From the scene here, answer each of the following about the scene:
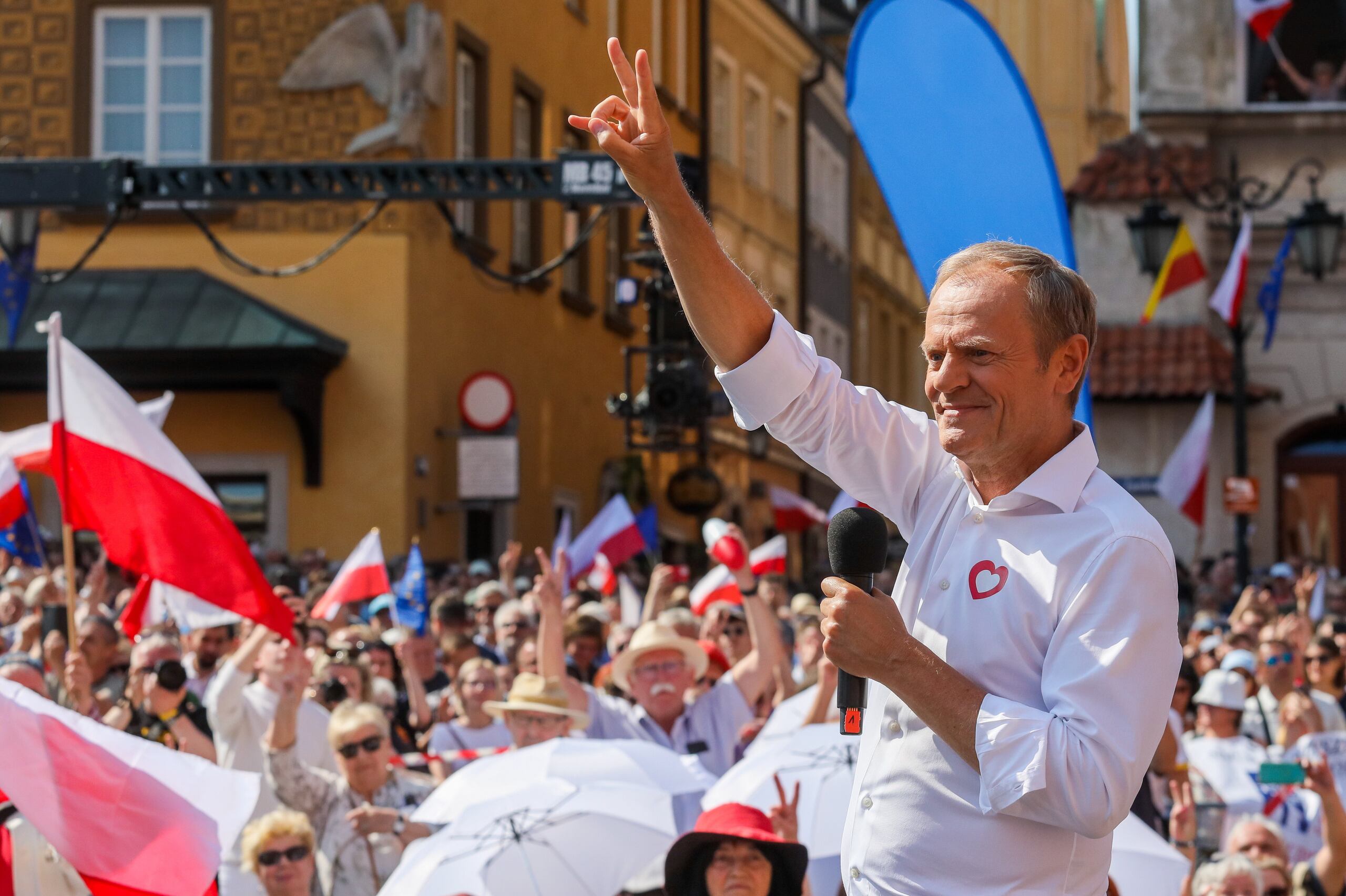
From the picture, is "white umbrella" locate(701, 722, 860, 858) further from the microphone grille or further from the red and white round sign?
the red and white round sign

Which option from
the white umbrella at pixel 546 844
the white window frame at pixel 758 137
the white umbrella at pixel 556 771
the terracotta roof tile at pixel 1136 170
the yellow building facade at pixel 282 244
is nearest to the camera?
the white umbrella at pixel 546 844

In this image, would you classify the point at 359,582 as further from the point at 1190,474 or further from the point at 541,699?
the point at 1190,474

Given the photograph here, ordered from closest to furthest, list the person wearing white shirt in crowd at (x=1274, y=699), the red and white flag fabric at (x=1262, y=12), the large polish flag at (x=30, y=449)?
Result: the person wearing white shirt in crowd at (x=1274, y=699), the large polish flag at (x=30, y=449), the red and white flag fabric at (x=1262, y=12)

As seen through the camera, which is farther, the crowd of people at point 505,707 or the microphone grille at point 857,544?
the crowd of people at point 505,707

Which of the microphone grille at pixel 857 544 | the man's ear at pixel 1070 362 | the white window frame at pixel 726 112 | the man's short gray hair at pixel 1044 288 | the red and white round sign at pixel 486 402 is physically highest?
the white window frame at pixel 726 112

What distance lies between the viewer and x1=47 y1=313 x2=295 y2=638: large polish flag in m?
8.23

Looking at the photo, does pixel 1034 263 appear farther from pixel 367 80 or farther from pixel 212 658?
pixel 367 80

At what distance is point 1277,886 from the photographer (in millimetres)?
7328

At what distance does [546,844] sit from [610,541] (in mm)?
10677

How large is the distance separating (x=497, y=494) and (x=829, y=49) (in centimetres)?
2337

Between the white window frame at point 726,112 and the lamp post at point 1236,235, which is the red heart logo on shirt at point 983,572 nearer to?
the lamp post at point 1236,235

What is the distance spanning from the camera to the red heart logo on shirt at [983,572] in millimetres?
3145

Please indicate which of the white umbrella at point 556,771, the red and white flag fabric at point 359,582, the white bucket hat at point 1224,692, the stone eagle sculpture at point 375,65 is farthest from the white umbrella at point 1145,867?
the stone eagle sculpture at point 375,65

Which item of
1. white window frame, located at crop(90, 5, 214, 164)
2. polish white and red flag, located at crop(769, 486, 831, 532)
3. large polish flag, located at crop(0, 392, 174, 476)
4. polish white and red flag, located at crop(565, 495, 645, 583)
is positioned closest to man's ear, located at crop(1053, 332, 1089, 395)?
large polish flag, located at crop(0, 392, 174, 476)
